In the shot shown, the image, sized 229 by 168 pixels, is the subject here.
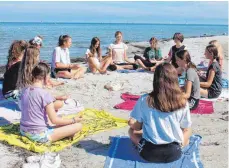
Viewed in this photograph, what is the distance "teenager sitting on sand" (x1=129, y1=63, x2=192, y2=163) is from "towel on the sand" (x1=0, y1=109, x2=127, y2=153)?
1.30 m

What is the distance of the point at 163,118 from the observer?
15.8ft

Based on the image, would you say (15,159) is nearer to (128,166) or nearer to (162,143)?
(128,166)

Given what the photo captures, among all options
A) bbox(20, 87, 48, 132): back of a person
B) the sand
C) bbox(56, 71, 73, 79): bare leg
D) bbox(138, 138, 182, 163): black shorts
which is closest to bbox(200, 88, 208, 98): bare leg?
the sand

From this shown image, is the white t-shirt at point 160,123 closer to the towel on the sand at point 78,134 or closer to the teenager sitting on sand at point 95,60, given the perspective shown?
the towel on the sand at point 78,134

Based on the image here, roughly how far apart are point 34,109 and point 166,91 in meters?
2.01

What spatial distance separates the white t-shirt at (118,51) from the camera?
12.4 metres

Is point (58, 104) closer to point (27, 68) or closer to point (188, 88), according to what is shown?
point (27, 68)

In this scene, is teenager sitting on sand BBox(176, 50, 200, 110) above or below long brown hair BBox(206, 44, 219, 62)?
below

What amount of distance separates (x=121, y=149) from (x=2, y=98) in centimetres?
354

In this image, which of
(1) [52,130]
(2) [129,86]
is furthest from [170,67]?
(2) [129,86]

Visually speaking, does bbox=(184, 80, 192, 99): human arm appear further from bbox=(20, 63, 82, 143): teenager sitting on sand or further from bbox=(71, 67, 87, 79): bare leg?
bbox=(71, 67, 87, 79): bare leg

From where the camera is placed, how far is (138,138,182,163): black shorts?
488 cm

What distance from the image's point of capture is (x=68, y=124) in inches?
232

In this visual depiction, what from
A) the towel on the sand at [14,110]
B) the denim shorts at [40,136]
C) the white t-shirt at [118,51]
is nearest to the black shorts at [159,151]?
the denim shorts at [40,136]
